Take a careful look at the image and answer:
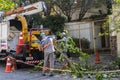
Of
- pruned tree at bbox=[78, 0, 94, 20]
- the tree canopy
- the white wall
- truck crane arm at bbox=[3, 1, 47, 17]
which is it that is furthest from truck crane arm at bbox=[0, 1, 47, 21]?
pruned tree at bbox=[78, 0, 94, 20]

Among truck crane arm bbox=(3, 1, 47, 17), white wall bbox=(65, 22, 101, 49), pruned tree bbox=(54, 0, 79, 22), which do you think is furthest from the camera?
white wall bbox=(65, 22, 101, 49)

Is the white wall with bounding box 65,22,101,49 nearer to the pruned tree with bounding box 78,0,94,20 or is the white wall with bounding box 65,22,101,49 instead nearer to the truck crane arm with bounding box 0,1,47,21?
the pruned tree with bounding box 78,0,94,20

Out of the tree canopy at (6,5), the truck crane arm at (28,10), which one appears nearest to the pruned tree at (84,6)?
the tree canopy at (6,5)

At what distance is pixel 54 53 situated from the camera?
12.8 m

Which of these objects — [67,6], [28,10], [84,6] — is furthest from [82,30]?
[28,10]

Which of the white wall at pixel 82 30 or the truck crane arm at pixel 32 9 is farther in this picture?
the white wall at pixel 82 30

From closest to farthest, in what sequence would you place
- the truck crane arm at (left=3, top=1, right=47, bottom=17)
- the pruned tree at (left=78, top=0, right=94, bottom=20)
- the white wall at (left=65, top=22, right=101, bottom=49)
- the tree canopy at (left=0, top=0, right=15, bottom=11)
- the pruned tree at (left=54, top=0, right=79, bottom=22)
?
the truck crane arm at (left=3, top=1, right=47, bottom=17) < the tree canopy at (left=0, top=0, right=15, bottom=11) < the pruned tree at (left=54, top=0, right=79, bottom=22) < the white wall at (left=65, top=22, right=101, bottom=49) < the pruned tree at (left=78, top=0, right=94, bottom=20)

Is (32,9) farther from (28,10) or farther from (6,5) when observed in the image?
(6,5)

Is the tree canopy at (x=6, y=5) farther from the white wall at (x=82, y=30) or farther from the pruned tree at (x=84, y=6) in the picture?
the pruned tree at (x=84, y=6)

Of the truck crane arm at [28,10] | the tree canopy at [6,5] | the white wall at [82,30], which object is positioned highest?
the tree canopy at [6,5]

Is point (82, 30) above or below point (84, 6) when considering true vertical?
below

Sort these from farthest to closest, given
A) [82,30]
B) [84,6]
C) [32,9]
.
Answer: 1. [84,6]
2. [82,30]
3. [32,9]

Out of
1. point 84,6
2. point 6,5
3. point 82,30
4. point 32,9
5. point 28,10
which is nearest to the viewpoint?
point 32,9

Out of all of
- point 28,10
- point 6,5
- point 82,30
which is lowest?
point 82,30
